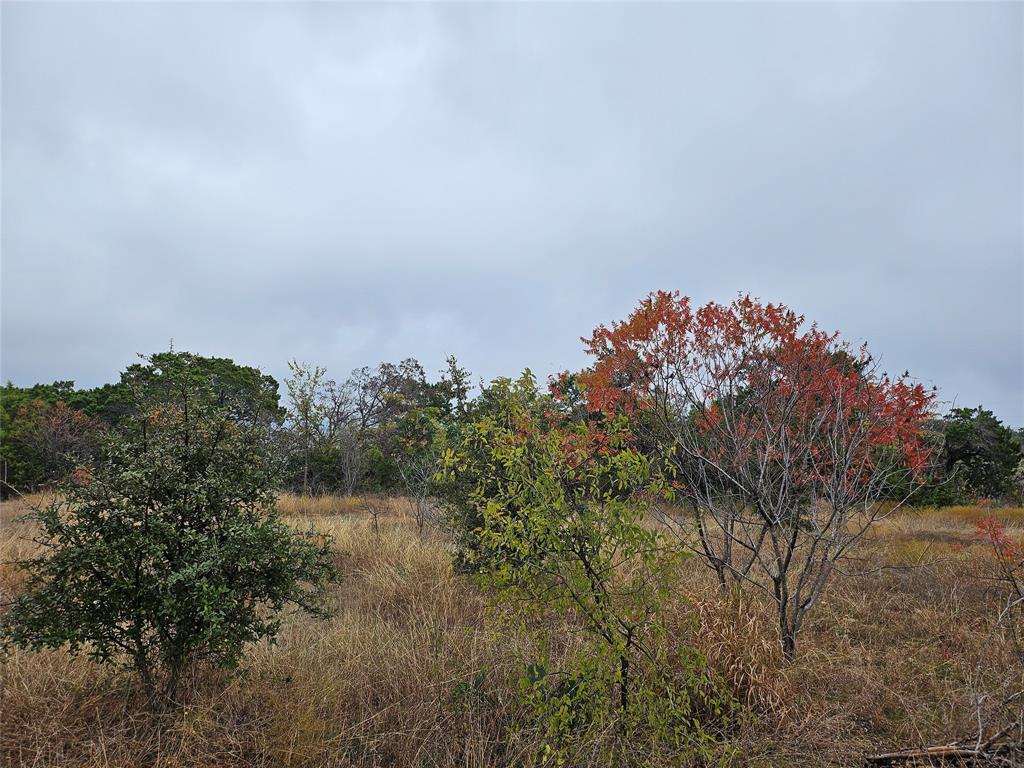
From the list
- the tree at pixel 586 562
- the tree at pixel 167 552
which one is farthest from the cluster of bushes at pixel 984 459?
the tree at pixel 167 552

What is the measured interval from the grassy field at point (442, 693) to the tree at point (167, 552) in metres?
0.30

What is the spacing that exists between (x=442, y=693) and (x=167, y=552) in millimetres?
1758

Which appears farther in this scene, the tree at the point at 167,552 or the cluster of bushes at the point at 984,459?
the cluster of bushes at the point at 984,459

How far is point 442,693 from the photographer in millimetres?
3365

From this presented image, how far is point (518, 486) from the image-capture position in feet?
9.30

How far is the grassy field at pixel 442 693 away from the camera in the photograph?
282 cm

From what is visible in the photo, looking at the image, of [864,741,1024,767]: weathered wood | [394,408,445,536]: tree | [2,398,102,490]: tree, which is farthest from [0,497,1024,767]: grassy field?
[2,398,102,490]: tree

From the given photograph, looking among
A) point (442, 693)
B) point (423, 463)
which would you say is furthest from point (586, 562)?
point (423, 463)

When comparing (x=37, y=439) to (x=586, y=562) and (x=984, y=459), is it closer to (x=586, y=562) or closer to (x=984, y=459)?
(x=586, y=562)

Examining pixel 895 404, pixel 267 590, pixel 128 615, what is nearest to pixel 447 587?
pixel 267 590

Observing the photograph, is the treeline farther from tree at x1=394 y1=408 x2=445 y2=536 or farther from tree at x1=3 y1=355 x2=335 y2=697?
tree at x1=3 y1=355 x2=335 y2=697

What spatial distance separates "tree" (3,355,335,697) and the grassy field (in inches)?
11.8

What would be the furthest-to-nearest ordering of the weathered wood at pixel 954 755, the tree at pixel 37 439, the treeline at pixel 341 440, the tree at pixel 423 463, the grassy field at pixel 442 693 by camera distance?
the tree at pixel 37 439
the treeline at pixel 341 440
the tree at pixel 423 463
the grassy field at pixel 442 693
the weathered wood at pixel 954 755

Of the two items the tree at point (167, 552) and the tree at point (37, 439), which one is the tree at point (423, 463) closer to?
the tree at point (167, 552)
